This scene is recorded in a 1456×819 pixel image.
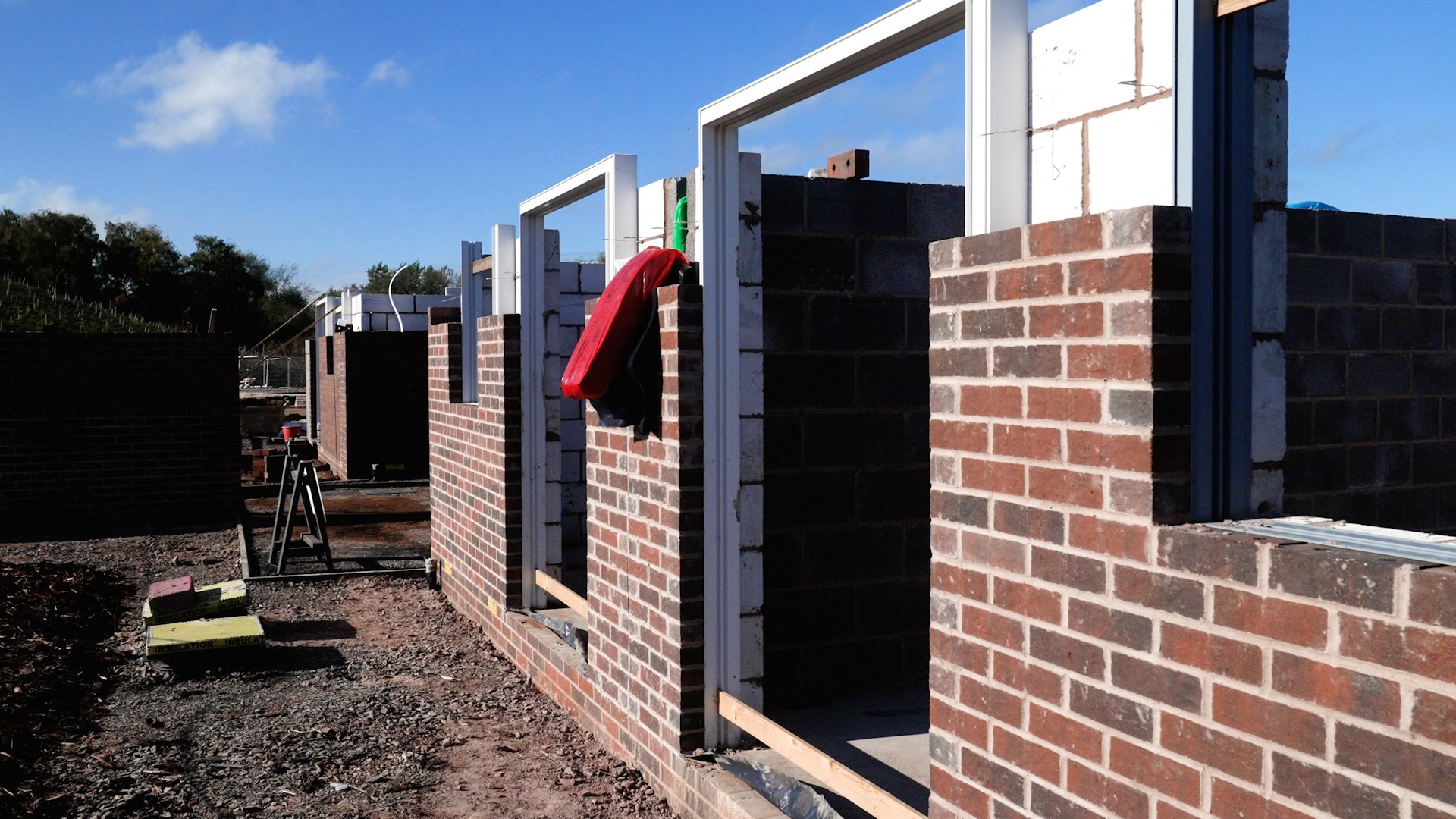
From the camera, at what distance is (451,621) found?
29.6 ft

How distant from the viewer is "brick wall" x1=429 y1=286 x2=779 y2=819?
4711 mm

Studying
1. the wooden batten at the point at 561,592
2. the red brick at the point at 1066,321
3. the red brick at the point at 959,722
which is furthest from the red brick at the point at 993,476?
the wooden batten at the point at 561,592

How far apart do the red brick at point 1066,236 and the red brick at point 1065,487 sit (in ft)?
1.63

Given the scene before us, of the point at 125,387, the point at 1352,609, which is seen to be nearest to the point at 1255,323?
the point at 1352,609

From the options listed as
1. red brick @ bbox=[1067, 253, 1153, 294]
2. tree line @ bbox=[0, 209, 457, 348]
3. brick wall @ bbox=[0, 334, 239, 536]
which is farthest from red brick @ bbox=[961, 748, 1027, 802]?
tree line @ bbox=[0, 209, 457, 348]

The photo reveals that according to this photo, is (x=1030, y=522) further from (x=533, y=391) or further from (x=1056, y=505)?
(x=533, y=391)

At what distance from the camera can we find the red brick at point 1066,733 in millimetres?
2646

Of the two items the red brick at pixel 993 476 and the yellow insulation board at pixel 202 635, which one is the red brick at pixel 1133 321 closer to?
the red brick at pixel 993 476

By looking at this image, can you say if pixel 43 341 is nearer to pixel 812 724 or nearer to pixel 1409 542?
pixel 812 724

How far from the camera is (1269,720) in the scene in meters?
2.23

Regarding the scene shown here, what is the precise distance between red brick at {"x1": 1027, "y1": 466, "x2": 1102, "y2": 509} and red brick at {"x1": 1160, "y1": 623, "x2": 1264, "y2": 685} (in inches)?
12.7

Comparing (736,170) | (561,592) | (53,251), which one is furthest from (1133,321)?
(53,251)

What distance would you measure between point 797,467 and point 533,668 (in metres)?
2.55

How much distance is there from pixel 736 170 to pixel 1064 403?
2.37 metres
